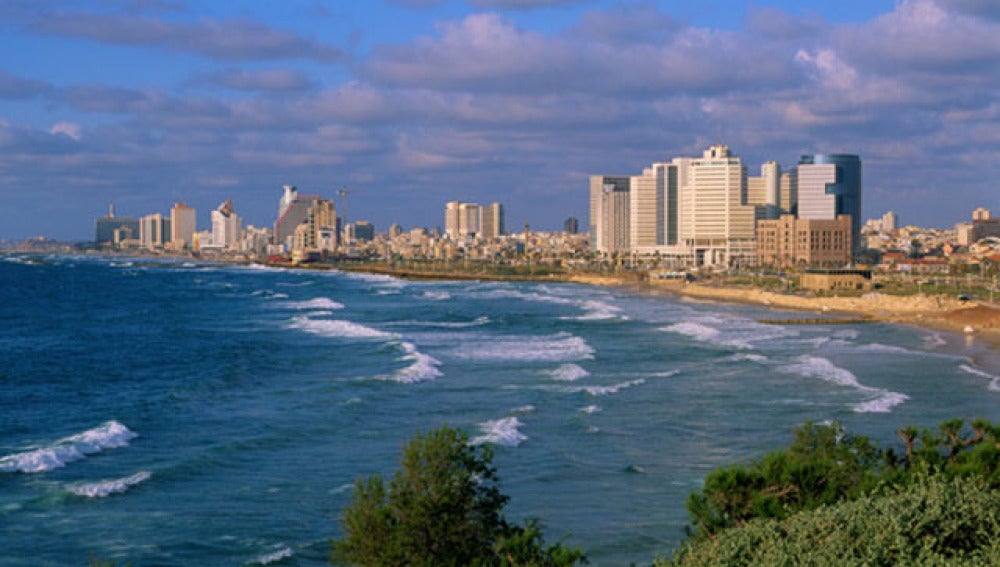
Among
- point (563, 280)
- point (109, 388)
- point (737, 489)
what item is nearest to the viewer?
point (737, 489)

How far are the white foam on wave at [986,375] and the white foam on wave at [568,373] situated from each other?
17201 mm

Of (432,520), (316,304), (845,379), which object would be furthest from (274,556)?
(316,304)

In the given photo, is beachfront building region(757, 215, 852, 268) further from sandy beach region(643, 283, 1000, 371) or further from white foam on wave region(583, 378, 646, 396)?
white foam on wave region(583, 378, 646, 396)

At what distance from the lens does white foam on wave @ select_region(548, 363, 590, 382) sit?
47.6 meters

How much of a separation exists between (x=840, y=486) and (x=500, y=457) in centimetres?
1332

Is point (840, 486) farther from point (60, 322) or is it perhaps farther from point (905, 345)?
point (60, 322)

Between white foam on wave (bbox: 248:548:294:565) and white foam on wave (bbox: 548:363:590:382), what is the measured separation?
25.3m

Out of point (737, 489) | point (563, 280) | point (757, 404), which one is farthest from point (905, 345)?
point (563, 280)

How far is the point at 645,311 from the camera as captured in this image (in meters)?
97.1

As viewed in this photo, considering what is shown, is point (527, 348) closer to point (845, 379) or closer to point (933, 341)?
point (845, 379)

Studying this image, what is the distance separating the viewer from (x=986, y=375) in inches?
1982

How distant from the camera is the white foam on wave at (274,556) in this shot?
22.0 meters

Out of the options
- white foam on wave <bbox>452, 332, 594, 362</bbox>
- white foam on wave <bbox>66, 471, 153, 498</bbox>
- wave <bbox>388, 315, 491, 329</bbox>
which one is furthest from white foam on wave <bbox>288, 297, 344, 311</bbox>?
white foam on wave <bbox>66, 471, 153, 498</bbox>

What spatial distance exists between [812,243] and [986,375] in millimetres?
148159
